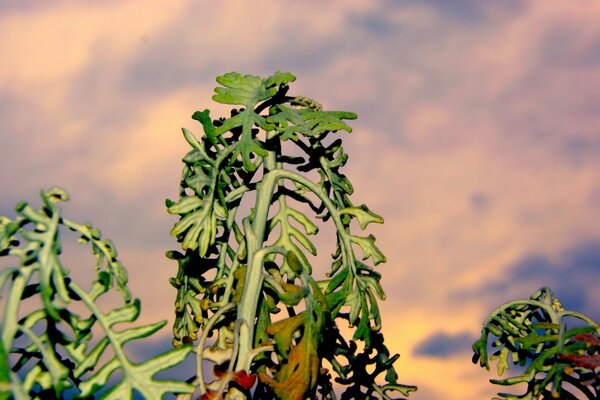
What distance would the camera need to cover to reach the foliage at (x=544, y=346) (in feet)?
6.96

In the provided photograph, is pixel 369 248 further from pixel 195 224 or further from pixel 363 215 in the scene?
pixel 195 224

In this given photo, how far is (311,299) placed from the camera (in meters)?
2.03

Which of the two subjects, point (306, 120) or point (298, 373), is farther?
point (306, 120)

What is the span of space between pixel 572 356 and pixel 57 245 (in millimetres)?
1176

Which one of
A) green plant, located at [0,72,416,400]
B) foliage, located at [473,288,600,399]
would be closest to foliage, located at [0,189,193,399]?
green plant, located at [0,72,416,400]

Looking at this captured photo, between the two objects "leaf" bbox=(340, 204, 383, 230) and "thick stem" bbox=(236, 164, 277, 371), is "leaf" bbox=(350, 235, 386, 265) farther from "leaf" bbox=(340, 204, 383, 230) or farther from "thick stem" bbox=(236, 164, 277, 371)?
"thick stem" bbox=(236, 164, 277, 371)

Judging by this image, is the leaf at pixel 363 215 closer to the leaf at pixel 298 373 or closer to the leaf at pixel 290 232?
the leaf at pixel 290 232

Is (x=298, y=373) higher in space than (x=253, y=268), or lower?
lower

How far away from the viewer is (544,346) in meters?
2.54

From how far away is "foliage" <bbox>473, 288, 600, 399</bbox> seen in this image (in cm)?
212

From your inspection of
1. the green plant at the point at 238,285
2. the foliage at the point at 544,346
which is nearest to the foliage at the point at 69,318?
the green plant at the point at 238,285

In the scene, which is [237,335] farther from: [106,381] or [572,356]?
[572,356]

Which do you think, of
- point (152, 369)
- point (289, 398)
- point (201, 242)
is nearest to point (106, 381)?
point (152, 369)

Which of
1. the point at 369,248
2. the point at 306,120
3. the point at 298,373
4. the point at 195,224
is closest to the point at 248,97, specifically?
the point at 306,120
